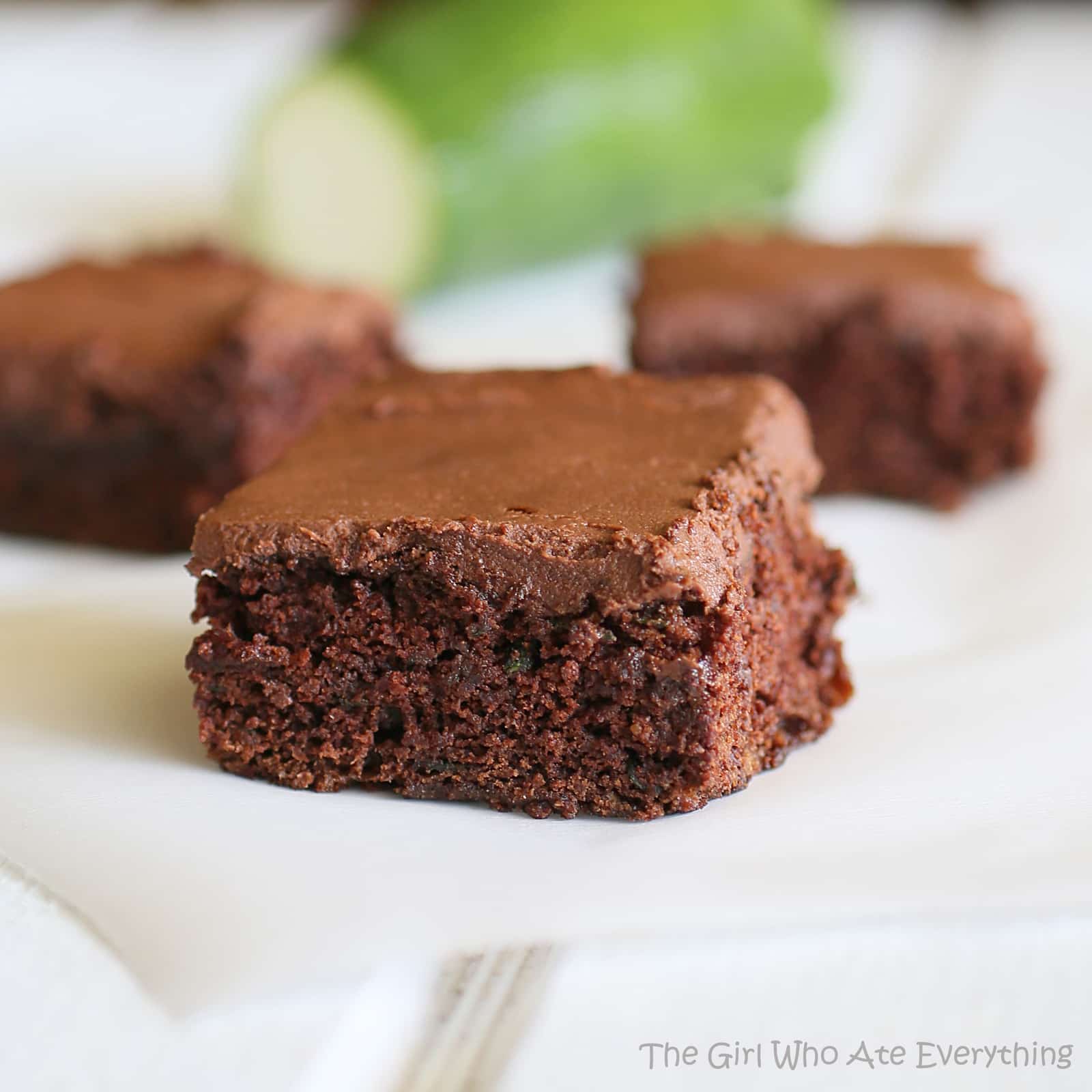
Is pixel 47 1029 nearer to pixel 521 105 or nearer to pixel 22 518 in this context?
pixel 22 518

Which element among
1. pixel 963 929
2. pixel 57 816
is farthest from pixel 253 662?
pixel 963 929

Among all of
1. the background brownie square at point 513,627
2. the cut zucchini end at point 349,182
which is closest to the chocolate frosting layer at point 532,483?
the background brownie square at point 513,627

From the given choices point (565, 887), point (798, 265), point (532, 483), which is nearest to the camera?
point (565, 887)

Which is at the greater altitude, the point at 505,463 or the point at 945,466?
the point at 505,463

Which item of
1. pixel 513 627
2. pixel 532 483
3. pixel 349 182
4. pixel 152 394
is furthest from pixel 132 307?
pixel 513 627

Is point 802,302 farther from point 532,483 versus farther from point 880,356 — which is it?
point 532,483

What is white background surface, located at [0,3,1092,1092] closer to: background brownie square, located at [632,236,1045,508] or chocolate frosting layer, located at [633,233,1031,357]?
background brownie square, located at [632,236,1045,508]
